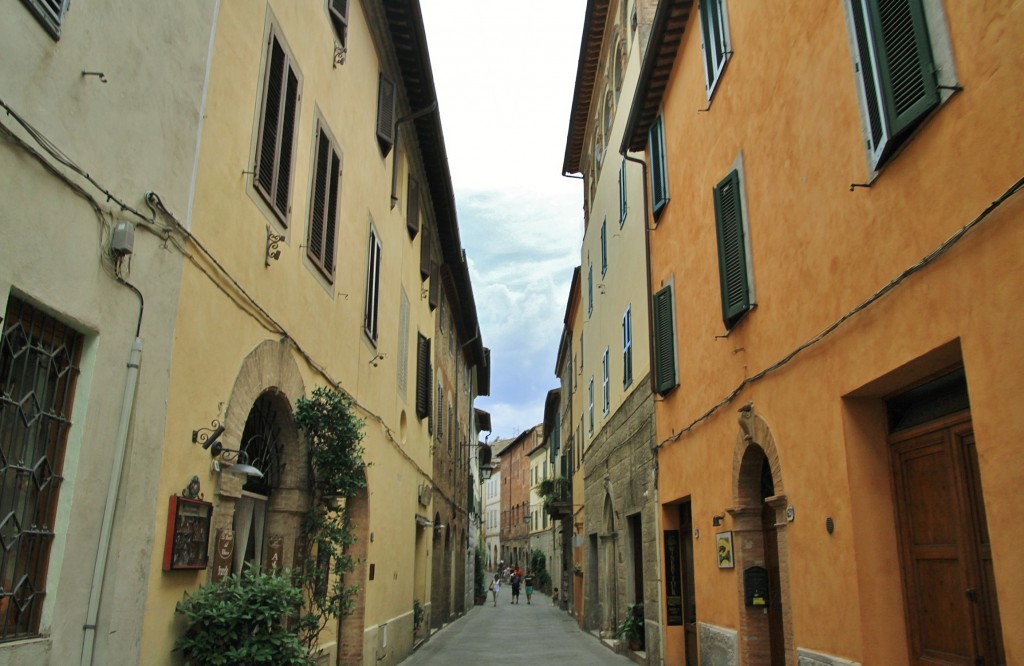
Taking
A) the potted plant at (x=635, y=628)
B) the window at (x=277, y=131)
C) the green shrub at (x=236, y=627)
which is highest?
the window at (x=277, y=131)

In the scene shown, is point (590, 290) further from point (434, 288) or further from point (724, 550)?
point (724, 550)

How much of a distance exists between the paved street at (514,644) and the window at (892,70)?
11.0m

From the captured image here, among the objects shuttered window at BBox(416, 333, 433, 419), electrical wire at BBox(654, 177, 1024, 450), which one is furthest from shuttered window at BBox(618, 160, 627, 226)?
electrical wire at BBox(654, 177, 1024, 450)

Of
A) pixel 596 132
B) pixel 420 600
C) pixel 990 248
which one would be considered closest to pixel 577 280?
pixel 596 132

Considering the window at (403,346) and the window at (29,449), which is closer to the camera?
the window at (29,449)

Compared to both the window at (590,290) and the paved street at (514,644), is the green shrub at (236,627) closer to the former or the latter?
the paved street at (514,644)

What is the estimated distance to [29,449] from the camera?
4.06 m

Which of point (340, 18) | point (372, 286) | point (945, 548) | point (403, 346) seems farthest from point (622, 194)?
point (945, 548)

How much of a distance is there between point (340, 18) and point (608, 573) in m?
12.9

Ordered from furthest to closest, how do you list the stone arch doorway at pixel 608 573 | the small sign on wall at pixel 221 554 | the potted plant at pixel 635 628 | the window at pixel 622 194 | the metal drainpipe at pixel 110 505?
the stone arch doorway at pixel 608 573 → the window at pixel 622 194 → the potted plant at pixel 635 628 → the small sign on wall at pixel 221 554 → the metal drainpipe at pixel 110 505

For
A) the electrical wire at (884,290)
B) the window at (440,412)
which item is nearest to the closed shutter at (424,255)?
the window at (440,412)

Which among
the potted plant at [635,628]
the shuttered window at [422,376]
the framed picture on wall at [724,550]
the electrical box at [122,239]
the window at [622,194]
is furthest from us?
the shuttered window at [422,376]

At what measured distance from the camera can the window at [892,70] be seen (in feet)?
16.2

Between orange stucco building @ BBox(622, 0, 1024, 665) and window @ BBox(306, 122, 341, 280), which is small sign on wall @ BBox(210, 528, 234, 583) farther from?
orange stucco building @ BBox(622, 0, 1024, 665)
